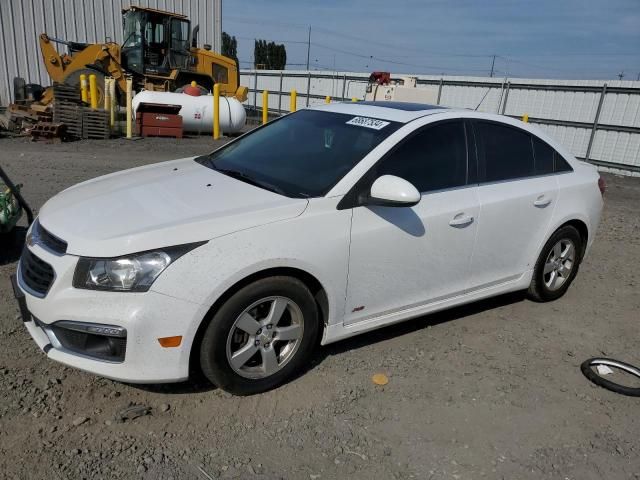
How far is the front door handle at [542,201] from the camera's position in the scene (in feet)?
13.4

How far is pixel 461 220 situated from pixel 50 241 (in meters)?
2.53

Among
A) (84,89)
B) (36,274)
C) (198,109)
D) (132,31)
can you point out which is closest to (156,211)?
(36,274)

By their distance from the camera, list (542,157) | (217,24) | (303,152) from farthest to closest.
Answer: (217,24) → (542,157) → (303,152)

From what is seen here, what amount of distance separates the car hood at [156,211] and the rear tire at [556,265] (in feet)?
8.08

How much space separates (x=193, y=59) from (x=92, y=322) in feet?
58.3

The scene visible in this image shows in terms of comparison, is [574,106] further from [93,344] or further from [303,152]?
[93,344]

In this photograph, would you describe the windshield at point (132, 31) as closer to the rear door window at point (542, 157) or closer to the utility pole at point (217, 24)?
the utility pole at point (217, 24)

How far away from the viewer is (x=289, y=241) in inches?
112

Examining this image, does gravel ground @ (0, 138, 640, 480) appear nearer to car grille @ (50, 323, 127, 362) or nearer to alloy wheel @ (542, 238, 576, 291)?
car grille @ (50, 323, 127, 362)

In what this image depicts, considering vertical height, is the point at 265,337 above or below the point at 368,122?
below

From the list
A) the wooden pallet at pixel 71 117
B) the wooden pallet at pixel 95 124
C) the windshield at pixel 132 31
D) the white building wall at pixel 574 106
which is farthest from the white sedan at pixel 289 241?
the windshield at pixel 132 31

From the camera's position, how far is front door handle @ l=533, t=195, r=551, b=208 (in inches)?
160

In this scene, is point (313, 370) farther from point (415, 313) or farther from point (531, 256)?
point (531, 256)

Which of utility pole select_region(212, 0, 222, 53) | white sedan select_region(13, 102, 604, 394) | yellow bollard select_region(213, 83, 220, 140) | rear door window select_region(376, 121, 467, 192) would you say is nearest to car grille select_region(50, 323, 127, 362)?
white sedan select_region(13, 102, 604, 394)
